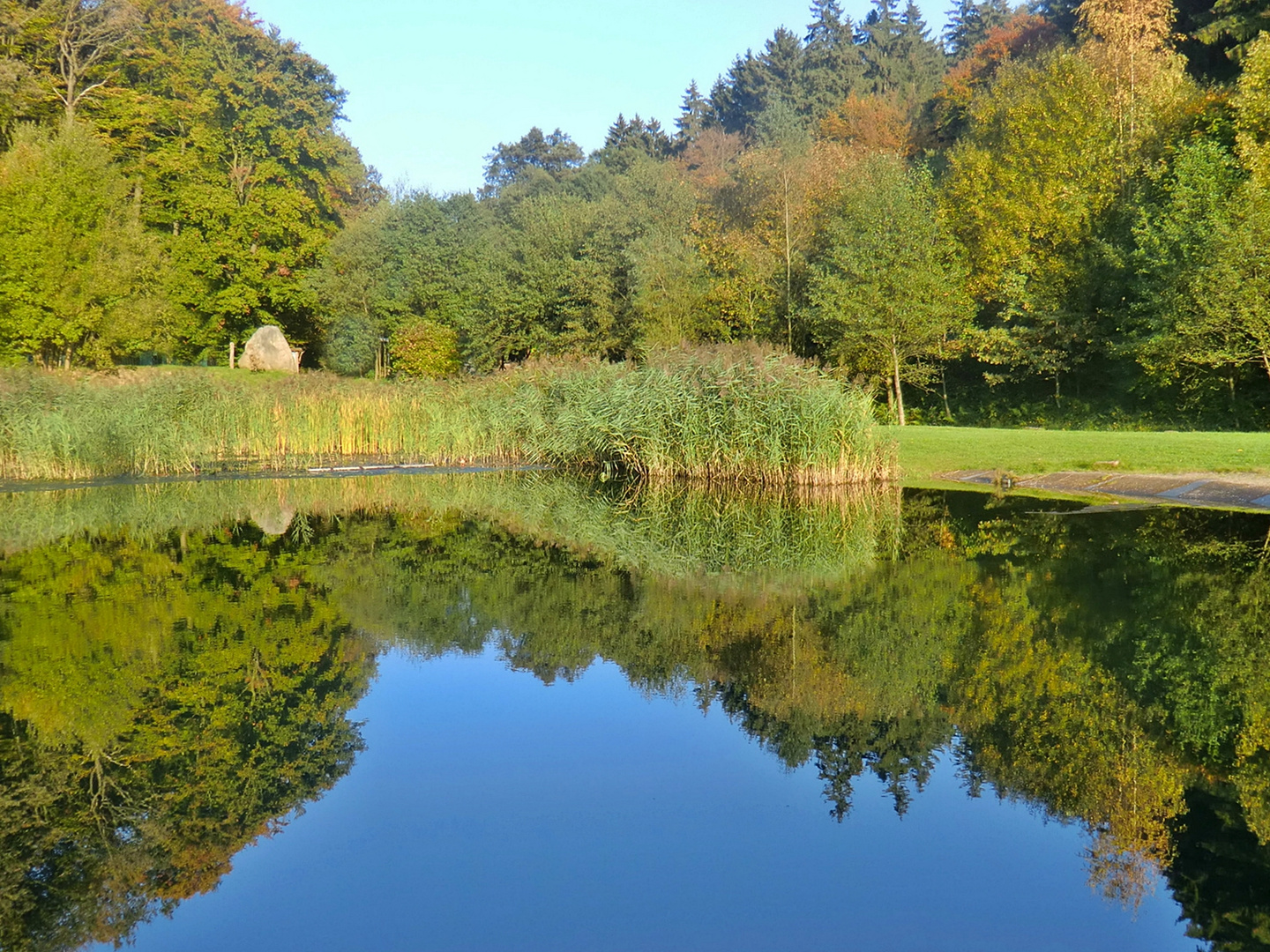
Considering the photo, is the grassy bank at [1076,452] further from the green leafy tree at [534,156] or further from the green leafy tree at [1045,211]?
the green leafy tree at [534,156]

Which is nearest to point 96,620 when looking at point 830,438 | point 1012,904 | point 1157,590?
point 1012,904

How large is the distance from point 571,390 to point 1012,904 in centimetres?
1729

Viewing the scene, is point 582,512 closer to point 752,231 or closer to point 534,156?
point 752,231

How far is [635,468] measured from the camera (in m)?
18.7

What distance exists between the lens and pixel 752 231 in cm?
3575

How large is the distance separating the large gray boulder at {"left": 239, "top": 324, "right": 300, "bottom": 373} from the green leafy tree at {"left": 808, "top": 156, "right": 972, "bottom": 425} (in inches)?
791

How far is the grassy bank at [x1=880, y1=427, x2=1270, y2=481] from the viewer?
51.3ft

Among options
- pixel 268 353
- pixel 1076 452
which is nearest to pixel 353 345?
pixel 268 353

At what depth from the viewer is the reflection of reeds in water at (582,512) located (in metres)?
10.9

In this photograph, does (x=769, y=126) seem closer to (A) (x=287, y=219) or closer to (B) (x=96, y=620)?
(A) (x=287, y=219)

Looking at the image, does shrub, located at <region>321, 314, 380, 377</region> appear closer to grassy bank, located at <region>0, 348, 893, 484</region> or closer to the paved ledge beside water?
grassy bank, located at <region>0, 348, 893, 484</region>

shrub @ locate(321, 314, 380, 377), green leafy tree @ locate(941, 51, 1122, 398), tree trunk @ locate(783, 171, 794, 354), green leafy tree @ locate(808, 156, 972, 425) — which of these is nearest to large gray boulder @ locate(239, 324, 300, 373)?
shrub @ locate(321, 314, 380, 377)

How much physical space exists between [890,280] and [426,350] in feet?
54.9

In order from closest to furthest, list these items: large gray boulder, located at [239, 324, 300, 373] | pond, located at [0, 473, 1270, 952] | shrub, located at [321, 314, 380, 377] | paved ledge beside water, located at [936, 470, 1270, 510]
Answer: pond, located at [0, 473, 1270, 952] < paved ledge beside water, located at [936, 470, 1270, 510] < large gray boulder, located at [239, 324, 300, 373] < shrub, located at [321, 314, 380, 377]
